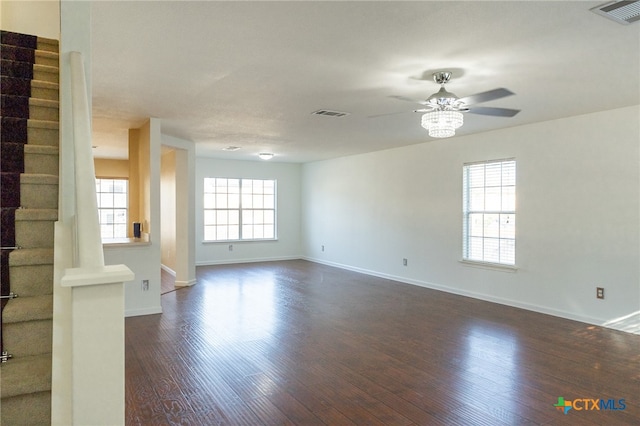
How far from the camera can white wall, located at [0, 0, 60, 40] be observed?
385 cm

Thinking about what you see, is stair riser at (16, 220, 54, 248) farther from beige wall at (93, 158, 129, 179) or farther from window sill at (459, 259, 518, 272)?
beige wall at (93, 158, 129, 179)

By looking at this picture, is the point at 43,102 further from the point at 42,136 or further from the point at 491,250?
the point at 491,250

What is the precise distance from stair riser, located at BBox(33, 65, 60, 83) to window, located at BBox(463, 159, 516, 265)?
527 cm

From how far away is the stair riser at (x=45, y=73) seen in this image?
2.88 m

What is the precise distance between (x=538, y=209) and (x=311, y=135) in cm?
334

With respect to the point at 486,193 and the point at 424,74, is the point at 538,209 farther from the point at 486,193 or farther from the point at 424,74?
the point at 424,74

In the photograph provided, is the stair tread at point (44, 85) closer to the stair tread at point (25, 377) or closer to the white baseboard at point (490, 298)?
the stair tread at point (25, 377)

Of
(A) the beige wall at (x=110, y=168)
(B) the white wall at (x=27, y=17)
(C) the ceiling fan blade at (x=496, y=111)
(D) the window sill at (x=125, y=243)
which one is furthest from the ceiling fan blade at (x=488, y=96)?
(A) the beige wall at (x=110, y=168)

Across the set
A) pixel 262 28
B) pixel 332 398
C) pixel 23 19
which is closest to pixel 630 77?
pixel 262 28

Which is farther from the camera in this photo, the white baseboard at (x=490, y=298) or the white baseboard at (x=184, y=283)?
the white baseboard at (x=184, y=283)

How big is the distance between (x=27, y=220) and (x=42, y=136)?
666mm

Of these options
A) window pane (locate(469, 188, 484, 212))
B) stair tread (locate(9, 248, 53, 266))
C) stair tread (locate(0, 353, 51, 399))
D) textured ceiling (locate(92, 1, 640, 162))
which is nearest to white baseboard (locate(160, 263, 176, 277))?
textured ceiling (locate(92, 1, 640, 162))

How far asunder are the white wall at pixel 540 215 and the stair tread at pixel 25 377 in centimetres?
528

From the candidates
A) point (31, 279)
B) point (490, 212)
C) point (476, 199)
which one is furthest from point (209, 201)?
point (31, 279)
